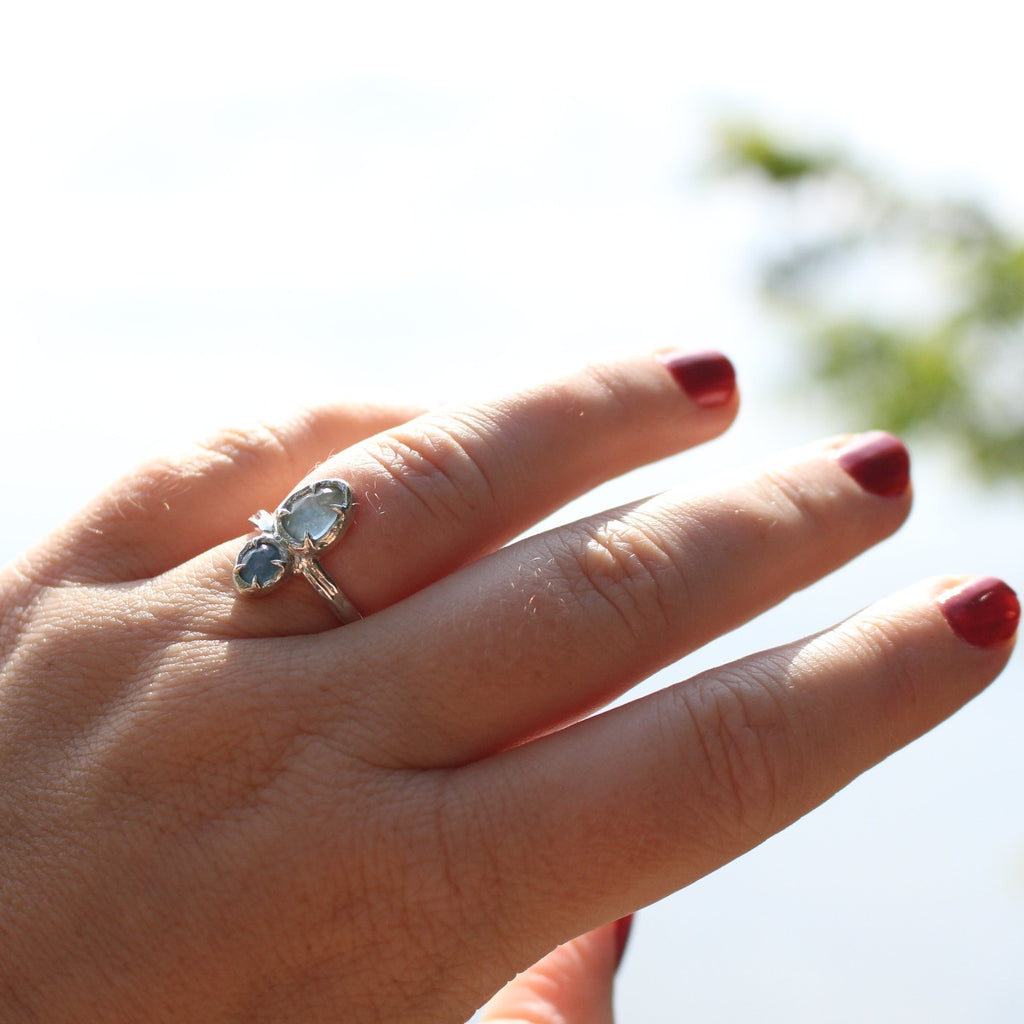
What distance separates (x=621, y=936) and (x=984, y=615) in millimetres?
551

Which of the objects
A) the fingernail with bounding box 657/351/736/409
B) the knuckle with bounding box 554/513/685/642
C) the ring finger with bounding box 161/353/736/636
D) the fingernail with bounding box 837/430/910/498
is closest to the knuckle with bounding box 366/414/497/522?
the ring finger with bounding box 161/353/736/636

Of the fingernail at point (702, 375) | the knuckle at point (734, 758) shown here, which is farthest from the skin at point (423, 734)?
the fingernail at point (702, 375)

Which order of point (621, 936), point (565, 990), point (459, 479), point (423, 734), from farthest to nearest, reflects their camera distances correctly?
point (621, 936), point (565, 990), point (459, 479), point (423, 734)

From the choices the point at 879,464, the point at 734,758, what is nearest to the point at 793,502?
the point at 879,464

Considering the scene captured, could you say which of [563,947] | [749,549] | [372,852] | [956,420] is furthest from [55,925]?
[956,420]

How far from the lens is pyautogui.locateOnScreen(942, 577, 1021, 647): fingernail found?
1039 mm

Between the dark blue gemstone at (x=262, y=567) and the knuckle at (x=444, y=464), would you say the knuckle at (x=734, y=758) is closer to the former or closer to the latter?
the knuckle at (x=444, y=464)

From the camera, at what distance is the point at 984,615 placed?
1041 millimetres

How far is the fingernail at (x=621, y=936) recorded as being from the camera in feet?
4.09

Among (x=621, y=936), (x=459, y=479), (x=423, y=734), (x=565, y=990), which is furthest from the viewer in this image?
(x=621, y=936)

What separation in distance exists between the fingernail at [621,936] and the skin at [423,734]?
0.33 meters

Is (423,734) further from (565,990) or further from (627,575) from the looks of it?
(565,990)

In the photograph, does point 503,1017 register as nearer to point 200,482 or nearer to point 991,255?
point 200,482

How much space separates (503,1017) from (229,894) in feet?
1.32
